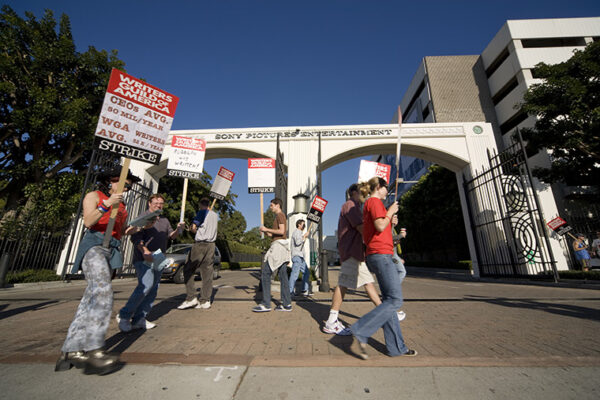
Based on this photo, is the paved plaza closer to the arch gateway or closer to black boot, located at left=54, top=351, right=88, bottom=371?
black boot, located at left=54, top=351, right=88, bottom=371

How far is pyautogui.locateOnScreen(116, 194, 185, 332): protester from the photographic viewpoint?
295 cm

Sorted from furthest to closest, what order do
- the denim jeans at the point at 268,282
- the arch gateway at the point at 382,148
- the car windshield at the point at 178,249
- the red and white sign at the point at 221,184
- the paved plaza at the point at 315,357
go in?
the arch gateway at the point at 382,148
the car windshield at the point at 178,249
the red and white sign at the point at 221,184
the denim jeans at the point at 268,282
the paved plaza at the point at 315,357

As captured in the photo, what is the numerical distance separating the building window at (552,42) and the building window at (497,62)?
55.1 inches

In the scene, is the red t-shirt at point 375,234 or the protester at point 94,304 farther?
the red t-shirt at point 375,234

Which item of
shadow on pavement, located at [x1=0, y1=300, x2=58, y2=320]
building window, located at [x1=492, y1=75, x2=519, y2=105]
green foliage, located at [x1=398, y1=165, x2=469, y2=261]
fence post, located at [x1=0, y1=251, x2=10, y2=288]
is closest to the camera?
shadow on pavement, located at [x1=0, y1=300, x2=58, y2=320]

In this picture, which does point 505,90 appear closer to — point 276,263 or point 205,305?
point 276,263

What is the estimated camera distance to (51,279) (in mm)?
8062

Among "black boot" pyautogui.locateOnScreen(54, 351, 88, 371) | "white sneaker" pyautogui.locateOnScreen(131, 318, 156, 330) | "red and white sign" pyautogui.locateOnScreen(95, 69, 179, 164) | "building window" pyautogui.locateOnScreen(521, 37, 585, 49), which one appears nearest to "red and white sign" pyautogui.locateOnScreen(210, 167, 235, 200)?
"red and white sign" pyautogui.locateOnScreen(95, 69, 179, 164)

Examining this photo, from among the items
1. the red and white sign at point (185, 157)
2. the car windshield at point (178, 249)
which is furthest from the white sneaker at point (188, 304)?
the car windshield at point (178, 249)

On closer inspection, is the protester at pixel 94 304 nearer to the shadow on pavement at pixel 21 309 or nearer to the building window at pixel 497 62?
→ the shadow on pavement at pixel 21 309

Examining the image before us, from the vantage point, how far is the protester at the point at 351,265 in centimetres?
277

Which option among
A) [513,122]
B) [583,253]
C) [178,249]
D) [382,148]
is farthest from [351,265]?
[513,122]

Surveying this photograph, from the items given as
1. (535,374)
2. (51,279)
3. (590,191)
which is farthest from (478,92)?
(51,279)

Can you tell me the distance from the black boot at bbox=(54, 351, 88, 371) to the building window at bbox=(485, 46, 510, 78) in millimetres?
33033
